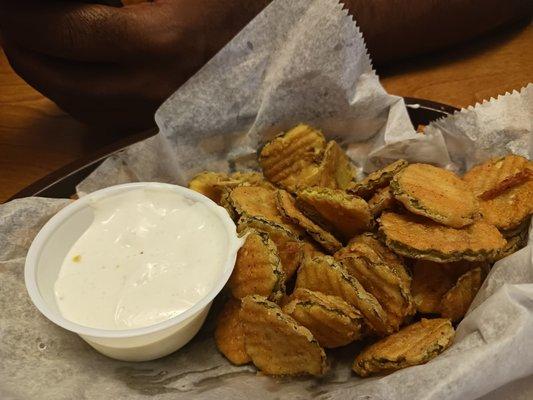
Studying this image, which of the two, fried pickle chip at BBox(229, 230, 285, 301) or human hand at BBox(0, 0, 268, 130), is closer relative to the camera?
fried pickle chip at BBox(229, 230, 285, 301)

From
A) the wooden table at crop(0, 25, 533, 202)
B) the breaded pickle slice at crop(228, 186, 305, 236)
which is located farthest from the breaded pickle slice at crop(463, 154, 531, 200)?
the wooden table at crop(0, 25, 533, 202)

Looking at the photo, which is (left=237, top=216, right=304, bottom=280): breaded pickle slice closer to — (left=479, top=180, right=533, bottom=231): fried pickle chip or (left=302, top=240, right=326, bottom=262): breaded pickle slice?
(left=302, top=240, right=326, bottom=262): breaded pickle slice

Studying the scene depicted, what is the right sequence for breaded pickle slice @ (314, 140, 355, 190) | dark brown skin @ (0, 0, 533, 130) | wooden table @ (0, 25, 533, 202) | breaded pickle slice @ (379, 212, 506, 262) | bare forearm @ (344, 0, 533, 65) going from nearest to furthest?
breaded pickle slice @ (379, 212, 506, 262)
breaded pickle slice @ (314, 140, 355, 190)
dark brown skin @ (0, 0, 533, 130)
wooden table @ (0, 25, 533, 202)
bare forearm @ (344, 0, 533, 65)

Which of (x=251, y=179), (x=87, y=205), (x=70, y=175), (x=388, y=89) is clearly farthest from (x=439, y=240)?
(x=388, y=89)

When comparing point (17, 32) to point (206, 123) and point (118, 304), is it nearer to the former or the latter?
point (206, 123)

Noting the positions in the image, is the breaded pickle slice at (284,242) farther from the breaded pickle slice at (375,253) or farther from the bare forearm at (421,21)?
the bare forearm at (421,21)

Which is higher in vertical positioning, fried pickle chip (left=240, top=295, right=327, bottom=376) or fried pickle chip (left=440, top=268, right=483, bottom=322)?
fried pickle chip (left=240, top=295, right=327, bottom=376)

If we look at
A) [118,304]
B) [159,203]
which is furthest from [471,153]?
[118,304]
